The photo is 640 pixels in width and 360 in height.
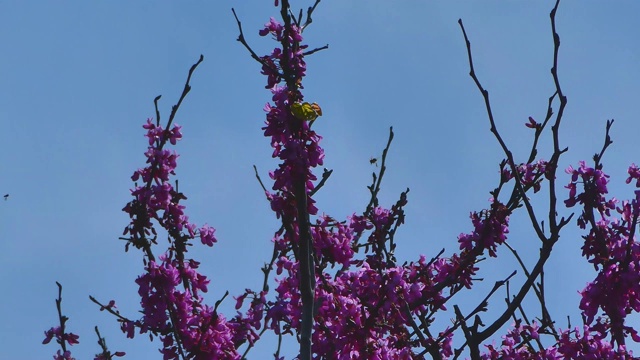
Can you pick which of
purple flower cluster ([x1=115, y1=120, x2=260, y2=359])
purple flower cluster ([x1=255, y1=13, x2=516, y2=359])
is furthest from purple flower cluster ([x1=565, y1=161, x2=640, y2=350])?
purple flower cluster ([x1=115, y1=120, x2=260, y2=359])

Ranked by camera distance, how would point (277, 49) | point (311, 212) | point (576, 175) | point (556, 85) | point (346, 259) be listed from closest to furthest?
point (556, 85)
point (311, 212)
point (277, 49)
point (346, 259)
point (576, 175)

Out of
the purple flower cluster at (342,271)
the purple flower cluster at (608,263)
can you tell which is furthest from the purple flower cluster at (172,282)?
the purple flower cluster at (608,263)

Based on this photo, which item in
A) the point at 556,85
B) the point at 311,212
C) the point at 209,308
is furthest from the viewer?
the point at 209,308

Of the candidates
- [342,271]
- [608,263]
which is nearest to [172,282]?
[342,271]

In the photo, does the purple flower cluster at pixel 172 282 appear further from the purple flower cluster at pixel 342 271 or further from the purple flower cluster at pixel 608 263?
the purple flower cluster at pixel 608 263

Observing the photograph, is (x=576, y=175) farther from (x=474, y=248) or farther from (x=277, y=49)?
(x=277, y=49)

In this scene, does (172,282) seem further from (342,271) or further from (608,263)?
(608,263)

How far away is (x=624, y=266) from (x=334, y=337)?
2.17 meters

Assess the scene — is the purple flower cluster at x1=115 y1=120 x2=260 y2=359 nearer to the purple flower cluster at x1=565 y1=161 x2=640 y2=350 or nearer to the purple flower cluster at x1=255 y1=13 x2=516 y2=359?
the purple flower cluster at x1=255 y1=13 x2=516 y2=359

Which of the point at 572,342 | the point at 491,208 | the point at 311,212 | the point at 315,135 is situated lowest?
the point at 572,342

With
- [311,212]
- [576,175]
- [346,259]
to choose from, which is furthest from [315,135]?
[576,175]

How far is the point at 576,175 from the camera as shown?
6.89 metres

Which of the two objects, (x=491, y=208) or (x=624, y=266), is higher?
(x=491, y=208)

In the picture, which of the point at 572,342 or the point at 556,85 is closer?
the point at 556,85
